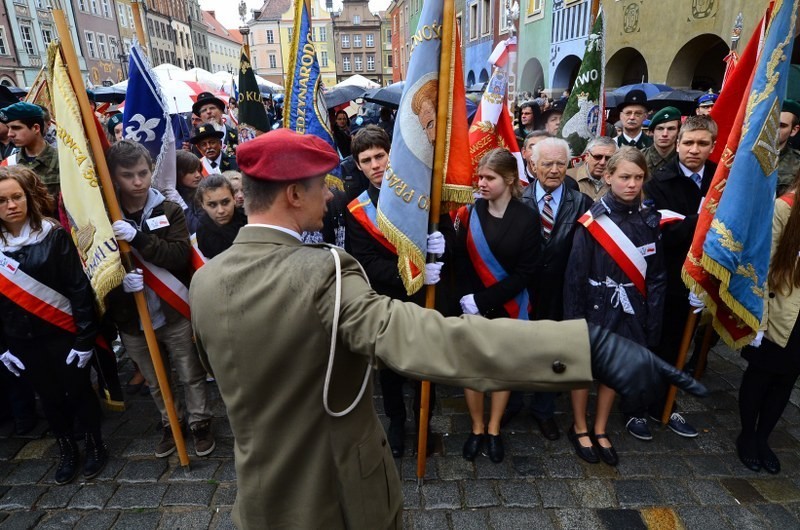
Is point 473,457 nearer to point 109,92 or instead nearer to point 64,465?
point 64,465

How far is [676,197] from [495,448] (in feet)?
7.83

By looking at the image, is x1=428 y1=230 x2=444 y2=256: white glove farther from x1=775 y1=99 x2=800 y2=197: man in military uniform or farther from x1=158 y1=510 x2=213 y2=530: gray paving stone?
x1=775 y1=99 x2=800 y2=197: man in military uniform

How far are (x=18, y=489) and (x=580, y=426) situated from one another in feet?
12.9

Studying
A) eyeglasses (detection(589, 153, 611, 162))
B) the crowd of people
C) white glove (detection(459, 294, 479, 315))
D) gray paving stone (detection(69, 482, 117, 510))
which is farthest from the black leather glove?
eyeglasses (detection(589, 153, 611, 162))

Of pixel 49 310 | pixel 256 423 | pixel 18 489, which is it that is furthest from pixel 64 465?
pixel 256 423

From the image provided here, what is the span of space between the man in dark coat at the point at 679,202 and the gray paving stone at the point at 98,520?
3601 millimetres

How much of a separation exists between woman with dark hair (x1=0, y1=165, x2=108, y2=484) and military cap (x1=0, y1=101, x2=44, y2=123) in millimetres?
1508

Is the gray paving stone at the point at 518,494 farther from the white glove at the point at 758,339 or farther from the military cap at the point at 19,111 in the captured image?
the military cap at the point at 19,111

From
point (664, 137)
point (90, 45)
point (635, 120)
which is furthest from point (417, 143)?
point (90, 45)

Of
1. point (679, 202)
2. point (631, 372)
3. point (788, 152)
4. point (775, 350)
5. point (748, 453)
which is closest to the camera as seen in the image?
point (631, 372)

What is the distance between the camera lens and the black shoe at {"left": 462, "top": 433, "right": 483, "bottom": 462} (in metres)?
3.53

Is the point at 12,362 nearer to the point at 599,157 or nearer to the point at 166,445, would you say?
the point at 166,445

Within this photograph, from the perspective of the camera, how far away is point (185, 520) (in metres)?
3.04

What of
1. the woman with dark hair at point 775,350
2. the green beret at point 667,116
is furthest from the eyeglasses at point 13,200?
the green beret at point 667,116
